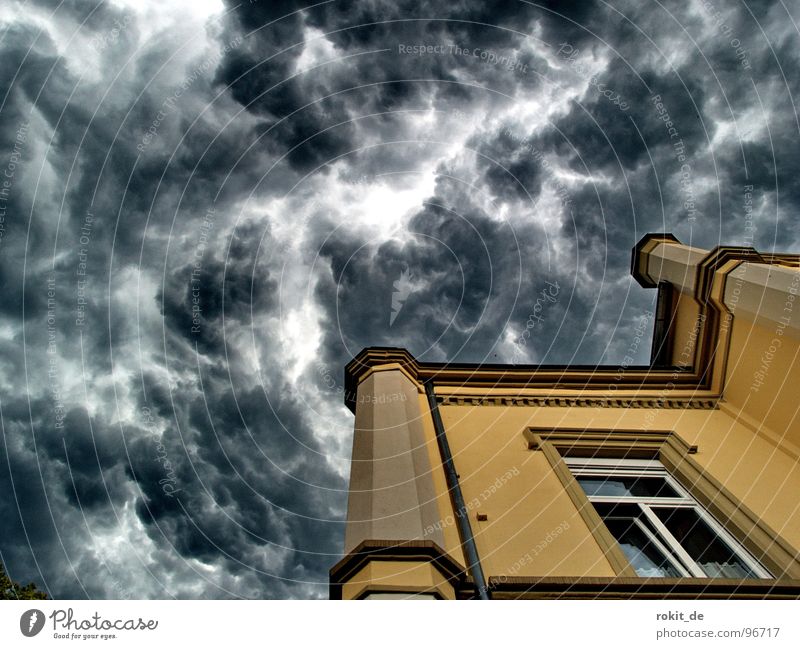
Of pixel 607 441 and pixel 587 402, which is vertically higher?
pixel 587 402

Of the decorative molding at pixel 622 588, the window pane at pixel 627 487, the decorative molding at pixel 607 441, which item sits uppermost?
the decorative molding at pixel 607 441

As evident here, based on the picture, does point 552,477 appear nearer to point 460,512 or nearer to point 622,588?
point 460,512

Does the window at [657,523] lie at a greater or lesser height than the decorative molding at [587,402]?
lesser

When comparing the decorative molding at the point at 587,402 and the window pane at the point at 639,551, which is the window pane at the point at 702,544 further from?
the decorative molding at the point at 587,402

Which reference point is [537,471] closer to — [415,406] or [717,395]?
[415,406]

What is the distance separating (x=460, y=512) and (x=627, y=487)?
3.82 meters

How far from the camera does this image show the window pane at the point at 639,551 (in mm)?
6840

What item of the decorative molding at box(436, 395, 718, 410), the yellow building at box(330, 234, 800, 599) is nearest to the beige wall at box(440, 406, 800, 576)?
the yellow building at box(330, 234, 800, 599)


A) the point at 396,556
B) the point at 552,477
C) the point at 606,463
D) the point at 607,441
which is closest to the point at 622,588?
the point at 396,556

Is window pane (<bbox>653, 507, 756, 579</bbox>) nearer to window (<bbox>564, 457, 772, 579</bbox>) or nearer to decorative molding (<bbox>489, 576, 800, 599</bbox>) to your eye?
window (<bbox>564, 457, 772, 579</bbox>)

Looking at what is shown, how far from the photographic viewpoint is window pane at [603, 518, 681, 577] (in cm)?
684

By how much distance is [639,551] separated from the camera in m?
7.33

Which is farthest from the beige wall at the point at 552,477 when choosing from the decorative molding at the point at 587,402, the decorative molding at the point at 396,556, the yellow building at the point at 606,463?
the decorative molding at the point at 396,556

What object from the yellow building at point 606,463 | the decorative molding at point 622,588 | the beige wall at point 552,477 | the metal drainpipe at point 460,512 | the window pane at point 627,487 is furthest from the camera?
the window pane at point 627,487
